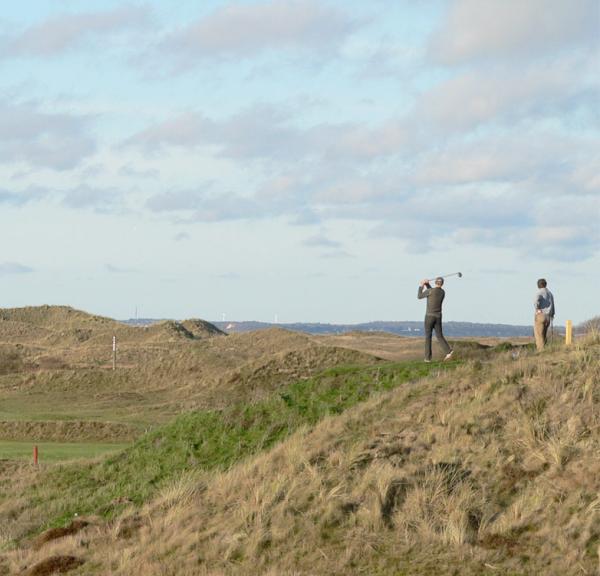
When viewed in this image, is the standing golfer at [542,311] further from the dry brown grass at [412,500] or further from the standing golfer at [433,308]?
the dry brown grass at [412,500]

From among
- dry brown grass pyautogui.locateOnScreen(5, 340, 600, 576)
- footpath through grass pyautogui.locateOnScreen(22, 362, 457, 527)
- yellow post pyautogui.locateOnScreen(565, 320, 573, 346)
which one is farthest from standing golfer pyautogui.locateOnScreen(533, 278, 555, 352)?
dry brown grass pyautogui.locateOnScreen(5, 340, 600, 576)

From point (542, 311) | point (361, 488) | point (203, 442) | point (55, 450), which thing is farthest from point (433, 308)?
point (55, 450)

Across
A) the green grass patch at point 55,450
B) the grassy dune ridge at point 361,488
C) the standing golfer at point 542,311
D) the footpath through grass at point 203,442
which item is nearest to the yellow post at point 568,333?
the standing golfer at point 542,311

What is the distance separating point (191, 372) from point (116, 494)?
133 ft

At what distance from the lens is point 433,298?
83.9 ft

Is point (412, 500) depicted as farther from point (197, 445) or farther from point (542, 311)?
point (542, 311)

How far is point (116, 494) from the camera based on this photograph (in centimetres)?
2195

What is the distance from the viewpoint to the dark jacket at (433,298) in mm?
25484

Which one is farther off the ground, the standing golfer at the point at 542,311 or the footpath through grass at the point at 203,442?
the standing golfer at the point at 542,311

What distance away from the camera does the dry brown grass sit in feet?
46.5

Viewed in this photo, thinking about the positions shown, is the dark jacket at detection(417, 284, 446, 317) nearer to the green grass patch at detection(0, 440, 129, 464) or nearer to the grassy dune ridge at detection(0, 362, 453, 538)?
the grassy dune ridge at detection(0, 362, 453, 538)

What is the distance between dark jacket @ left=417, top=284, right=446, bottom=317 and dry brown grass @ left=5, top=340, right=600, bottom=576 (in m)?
6.23

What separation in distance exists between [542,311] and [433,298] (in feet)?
8.75

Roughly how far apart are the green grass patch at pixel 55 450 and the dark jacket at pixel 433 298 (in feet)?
32.0
